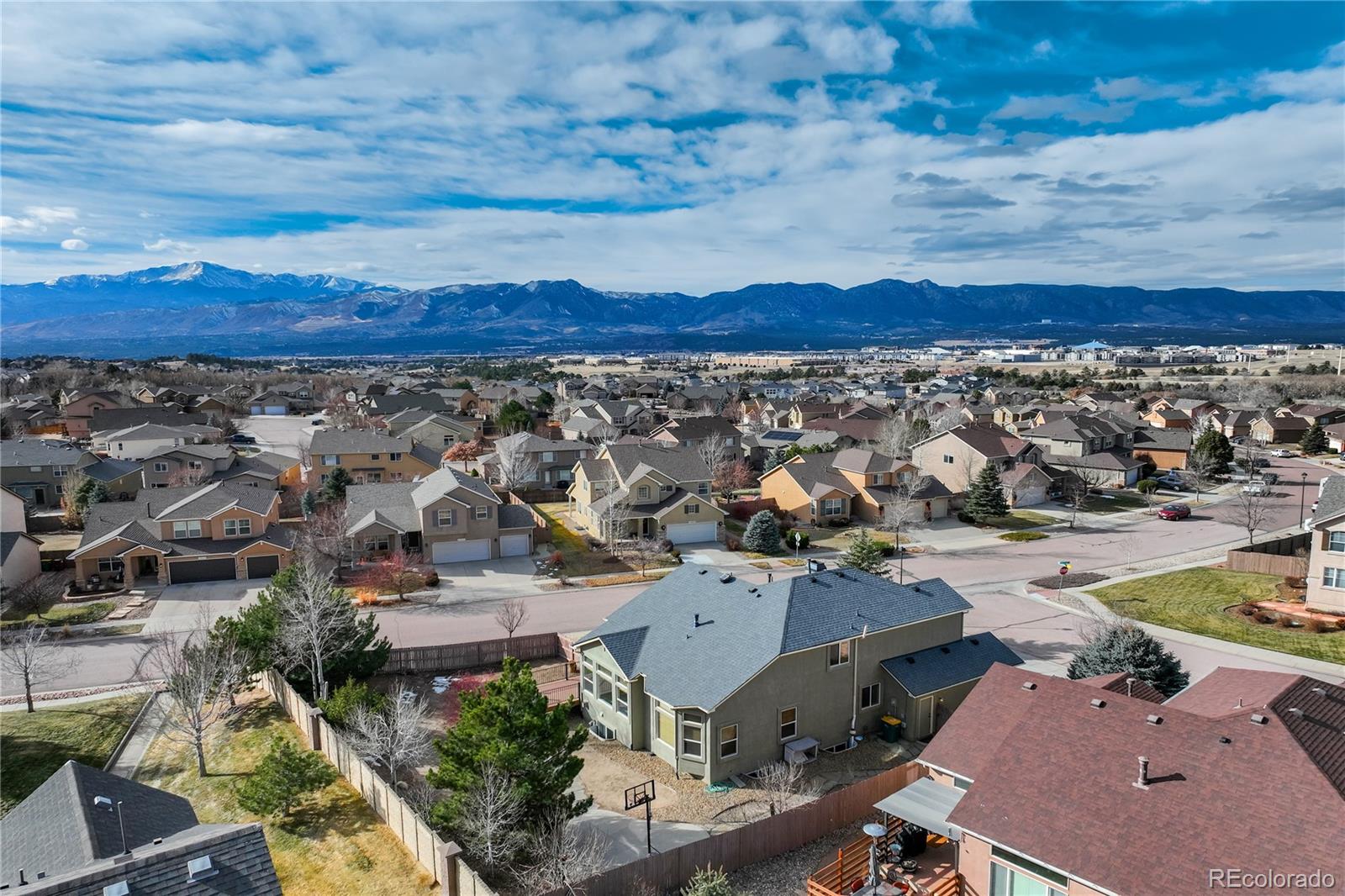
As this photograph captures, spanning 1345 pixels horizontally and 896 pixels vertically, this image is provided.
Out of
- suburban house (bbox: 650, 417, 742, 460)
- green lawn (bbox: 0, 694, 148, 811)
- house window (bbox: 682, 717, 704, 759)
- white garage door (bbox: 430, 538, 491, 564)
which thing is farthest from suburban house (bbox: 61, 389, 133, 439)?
house window (bbox: 682, 717, 704, 759)

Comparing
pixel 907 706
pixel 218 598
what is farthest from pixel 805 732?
pixel 218 598

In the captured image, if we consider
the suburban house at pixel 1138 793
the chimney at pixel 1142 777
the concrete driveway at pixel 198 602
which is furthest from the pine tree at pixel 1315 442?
the concrete driveway at pixel 198 602

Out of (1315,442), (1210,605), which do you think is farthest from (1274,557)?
(1315,442)

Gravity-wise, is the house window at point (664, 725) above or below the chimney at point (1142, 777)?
below

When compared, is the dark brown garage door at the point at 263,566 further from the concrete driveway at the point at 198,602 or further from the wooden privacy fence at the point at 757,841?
the wooden privacy fence at the point at 757,841

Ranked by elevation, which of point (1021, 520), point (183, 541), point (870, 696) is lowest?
point (1021, 520)

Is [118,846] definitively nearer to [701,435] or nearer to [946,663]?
[946,663]

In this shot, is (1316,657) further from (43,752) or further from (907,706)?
(43,752)
